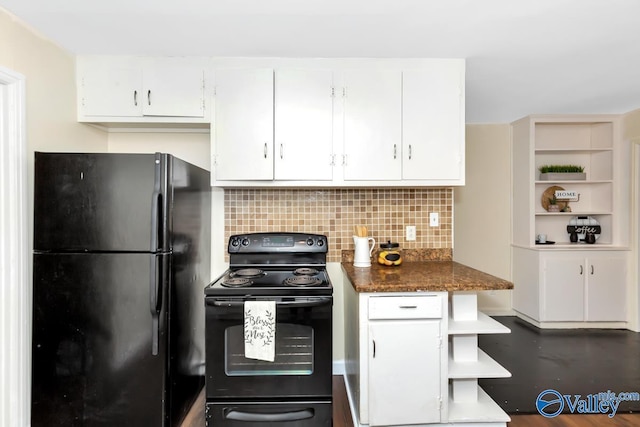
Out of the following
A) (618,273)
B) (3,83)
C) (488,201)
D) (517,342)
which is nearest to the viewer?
(3,83)

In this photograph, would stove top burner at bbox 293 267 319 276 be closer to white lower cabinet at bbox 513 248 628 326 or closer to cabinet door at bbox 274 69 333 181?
cabinet door at bbox 274 69 333 181

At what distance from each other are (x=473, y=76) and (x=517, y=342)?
2500 mm

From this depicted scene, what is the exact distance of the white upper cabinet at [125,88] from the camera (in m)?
2.12

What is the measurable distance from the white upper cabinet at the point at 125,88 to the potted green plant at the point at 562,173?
3.82m

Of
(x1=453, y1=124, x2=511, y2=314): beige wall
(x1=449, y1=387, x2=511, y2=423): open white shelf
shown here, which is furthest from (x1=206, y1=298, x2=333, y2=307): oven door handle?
(x1=453, y1=124, x2=511, y2=314): beige wall

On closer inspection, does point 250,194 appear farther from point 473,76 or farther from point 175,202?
point 473,76

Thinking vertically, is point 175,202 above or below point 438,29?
below

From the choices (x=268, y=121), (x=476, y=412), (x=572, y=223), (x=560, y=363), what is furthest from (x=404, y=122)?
(x=572, y=223)

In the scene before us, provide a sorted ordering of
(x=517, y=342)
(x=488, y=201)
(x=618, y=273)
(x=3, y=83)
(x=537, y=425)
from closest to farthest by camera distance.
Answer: (x=3, y=83)
(x=537, y=425)
(x=517, y=342)
(x=618, y=273)
(x=488, y=201)

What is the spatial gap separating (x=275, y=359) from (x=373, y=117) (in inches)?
64.8

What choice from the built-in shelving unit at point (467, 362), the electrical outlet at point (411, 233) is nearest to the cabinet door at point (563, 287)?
the electrical outlet at point (411, 233)

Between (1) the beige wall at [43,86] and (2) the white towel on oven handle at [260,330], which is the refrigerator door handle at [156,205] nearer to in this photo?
(2) the white towel on oven handle at [260,330]

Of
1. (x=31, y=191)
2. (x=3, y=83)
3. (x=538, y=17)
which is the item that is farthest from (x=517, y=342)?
(x=3, y=83)

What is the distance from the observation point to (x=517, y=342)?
3.08 m
